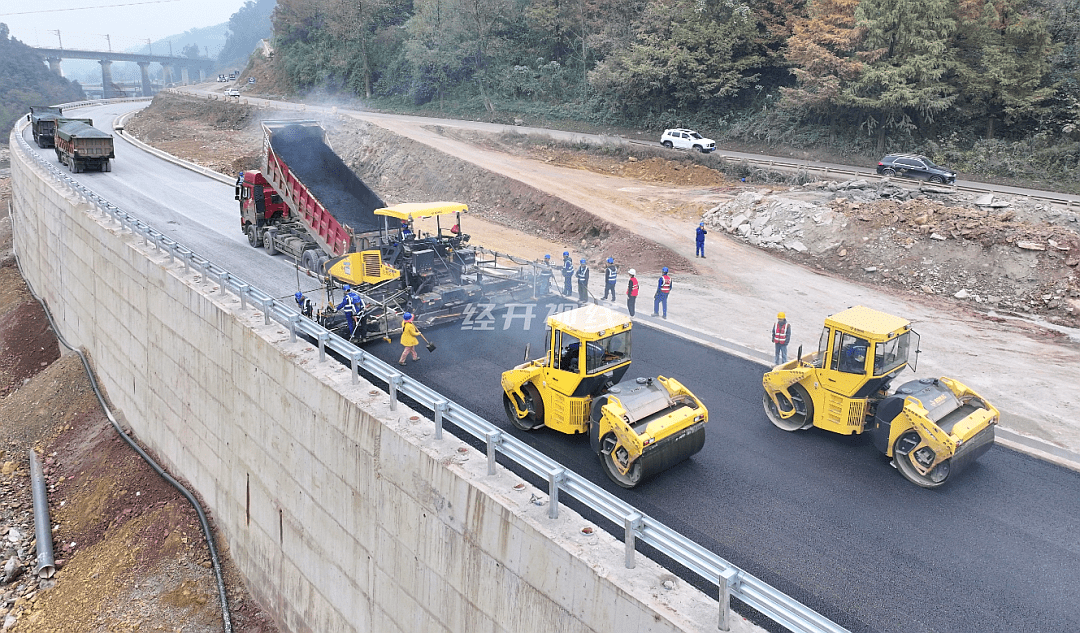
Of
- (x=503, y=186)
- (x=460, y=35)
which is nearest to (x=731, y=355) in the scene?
(x=503, y=186)

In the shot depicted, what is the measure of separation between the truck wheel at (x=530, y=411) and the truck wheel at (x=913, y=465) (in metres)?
5.11

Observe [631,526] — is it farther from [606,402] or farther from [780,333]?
[780,333]

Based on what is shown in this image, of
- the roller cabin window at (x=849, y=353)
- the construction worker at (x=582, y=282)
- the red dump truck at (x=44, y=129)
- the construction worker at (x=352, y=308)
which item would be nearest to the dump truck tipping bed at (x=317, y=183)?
the construction worker at (x=352, y=308)

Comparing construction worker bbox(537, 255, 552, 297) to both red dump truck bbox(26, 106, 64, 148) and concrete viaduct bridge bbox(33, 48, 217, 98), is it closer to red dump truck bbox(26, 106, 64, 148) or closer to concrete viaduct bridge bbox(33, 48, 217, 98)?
red dump truck bbox(26, 106, 64, 148)

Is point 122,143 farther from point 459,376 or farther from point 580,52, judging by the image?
point 459,376

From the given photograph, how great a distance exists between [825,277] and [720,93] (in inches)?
898

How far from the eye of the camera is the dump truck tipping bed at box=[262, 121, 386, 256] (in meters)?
19.7

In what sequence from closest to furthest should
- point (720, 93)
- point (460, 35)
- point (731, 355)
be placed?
point (731, 355) → point (720, 93) → point (460, 35)

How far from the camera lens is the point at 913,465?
10.4 meters

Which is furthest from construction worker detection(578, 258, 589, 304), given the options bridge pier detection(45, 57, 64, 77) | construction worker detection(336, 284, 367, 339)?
bridge pier detection(45, 57, 64, 77)

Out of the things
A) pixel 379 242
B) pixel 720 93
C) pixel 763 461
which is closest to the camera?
pixel 763 461

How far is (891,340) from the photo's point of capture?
1107 cm

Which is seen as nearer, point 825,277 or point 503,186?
point 825,277

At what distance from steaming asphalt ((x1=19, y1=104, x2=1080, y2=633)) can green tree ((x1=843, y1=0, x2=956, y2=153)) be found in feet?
91.7
